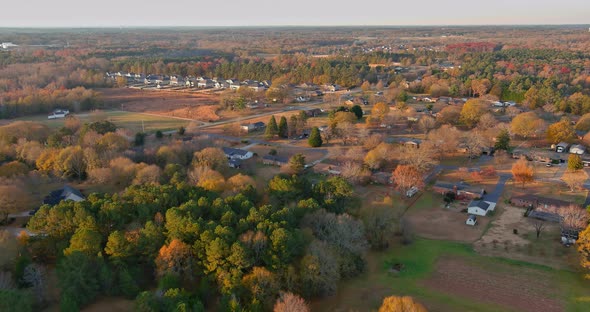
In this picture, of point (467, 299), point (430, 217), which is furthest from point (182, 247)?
point (430, 217)

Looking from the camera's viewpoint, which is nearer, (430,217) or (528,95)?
(430,217)

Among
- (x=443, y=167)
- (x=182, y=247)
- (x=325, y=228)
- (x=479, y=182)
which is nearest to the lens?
(x=182, y=247)

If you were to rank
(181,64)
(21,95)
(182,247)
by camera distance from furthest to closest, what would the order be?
(181,64)
(21,95)
(182,247)

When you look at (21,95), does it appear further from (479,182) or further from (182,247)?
(479,182)

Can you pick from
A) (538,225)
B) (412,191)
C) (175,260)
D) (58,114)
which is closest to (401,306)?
(175,260)

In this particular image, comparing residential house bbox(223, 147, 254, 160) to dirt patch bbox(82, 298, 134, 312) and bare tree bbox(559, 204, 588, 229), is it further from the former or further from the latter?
bare tree bbox(559, 204, 588, 229)

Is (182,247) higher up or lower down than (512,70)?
lower down

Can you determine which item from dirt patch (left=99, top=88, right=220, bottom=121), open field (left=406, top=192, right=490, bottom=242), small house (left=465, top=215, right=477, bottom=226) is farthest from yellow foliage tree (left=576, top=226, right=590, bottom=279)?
dirt patch (left=99, top=88, right=220, bottom=121)
